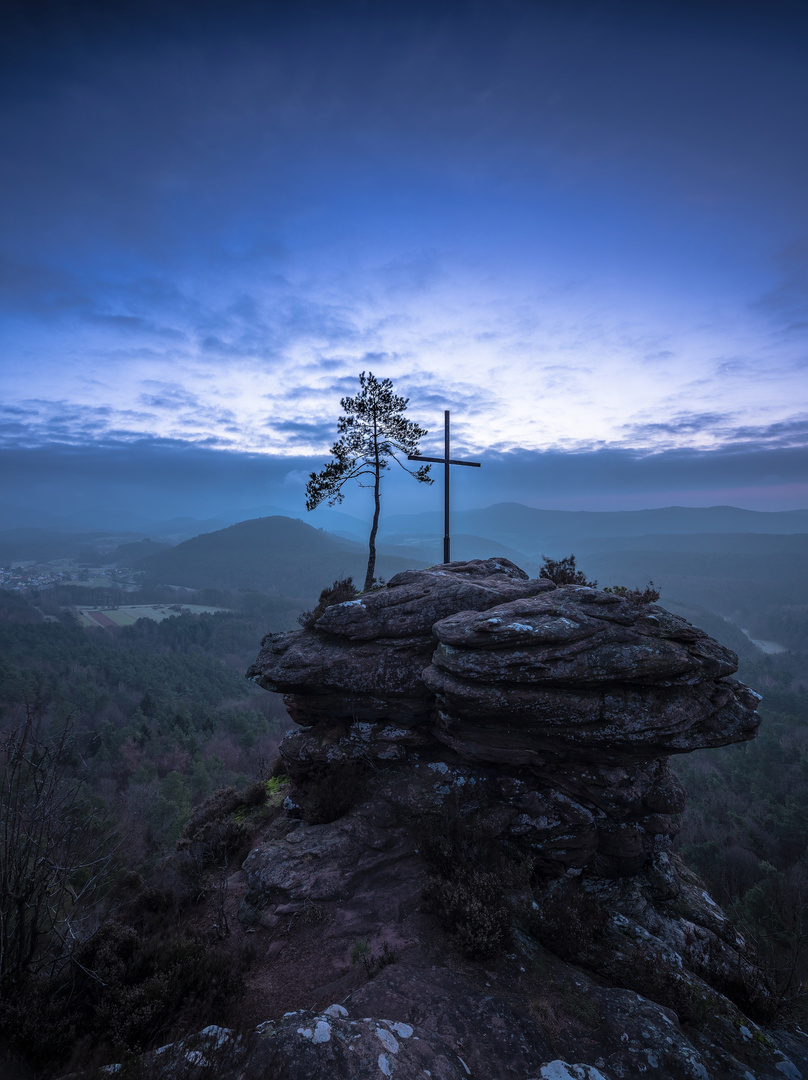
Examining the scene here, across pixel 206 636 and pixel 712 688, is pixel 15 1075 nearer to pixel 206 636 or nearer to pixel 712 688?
pixel 712 688

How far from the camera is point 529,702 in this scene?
10984 mm

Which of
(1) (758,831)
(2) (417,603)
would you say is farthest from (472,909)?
(1) (758,831)

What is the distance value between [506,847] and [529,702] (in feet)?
14.4

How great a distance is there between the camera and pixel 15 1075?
657 cm

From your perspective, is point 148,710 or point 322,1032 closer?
point 322,1032

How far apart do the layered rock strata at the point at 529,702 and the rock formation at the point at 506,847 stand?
0.22 ft

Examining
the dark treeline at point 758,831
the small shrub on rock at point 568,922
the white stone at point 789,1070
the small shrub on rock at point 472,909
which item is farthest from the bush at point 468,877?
the dark treeline at point 758,831

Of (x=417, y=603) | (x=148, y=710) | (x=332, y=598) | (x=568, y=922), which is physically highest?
(x=417, y=603)

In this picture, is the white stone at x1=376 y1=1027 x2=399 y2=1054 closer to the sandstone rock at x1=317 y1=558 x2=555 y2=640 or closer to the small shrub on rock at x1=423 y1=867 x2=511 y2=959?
the small shrub on rock at x1=423 y1=867 x2=511 y2=959

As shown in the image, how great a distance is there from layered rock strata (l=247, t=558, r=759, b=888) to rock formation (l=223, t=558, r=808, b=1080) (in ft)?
0.22

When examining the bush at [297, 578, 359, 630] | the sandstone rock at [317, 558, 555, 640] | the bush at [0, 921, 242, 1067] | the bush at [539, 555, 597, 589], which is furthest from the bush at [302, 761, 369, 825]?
the bush at [539, 555, 597, 589]

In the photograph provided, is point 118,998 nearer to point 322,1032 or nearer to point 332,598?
point 322,1032

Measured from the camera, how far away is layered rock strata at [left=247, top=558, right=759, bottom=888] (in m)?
10.8

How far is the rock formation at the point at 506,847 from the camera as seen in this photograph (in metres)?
7.96
